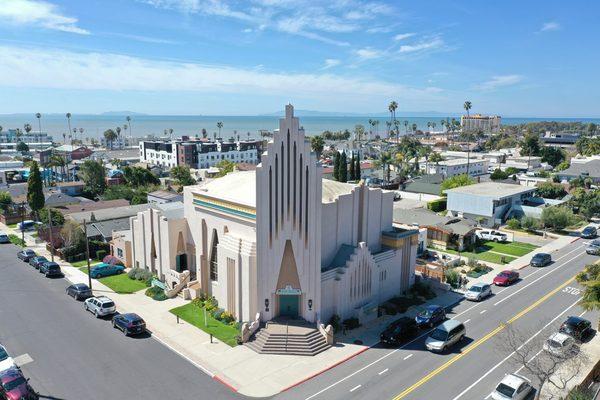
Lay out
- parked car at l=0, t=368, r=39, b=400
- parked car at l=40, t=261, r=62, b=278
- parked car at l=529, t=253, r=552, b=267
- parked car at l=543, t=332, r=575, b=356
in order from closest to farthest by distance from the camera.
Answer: parked car at l=0, t=368, r=39, b=400 < parked car at l=543, t=332, r=575, b=356 < parked car at l=40, t=261, r=62, b=278 < parked car at l=529, t=253, r=552, b=267

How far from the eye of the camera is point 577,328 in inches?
1291

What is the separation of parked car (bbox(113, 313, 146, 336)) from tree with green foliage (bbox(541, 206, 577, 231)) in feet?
186

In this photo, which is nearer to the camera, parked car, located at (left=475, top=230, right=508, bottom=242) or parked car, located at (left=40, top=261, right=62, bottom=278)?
parked car, located at (left=40, top=261, right=62, bottom=278)

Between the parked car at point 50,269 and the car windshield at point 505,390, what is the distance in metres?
41.6

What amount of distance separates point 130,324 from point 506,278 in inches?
1368

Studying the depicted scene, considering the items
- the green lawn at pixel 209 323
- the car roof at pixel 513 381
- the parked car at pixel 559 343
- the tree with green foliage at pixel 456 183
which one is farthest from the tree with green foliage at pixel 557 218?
the green lawn at pixel 209 323

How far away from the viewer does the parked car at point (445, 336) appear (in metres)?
30.8

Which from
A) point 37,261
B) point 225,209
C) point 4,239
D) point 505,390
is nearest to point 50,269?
point 37,261

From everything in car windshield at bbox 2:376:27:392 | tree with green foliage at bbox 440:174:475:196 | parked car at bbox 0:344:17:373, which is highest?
tree with green foliage at bbox 440:174:475:196

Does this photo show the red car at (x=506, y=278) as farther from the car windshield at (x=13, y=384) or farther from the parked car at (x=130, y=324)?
the car windshield at (x=13, y=384)

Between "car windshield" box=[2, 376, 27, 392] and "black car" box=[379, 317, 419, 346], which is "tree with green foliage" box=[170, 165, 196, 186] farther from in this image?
"car windshield" box=[2, 376, 27, 392]

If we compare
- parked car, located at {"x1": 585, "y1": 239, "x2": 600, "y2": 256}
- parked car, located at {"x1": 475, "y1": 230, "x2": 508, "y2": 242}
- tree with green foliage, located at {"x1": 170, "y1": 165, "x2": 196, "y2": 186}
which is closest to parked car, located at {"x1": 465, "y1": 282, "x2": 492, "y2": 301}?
parked car, located at {"x1": 475, "y1": 230, "x2": 508, "y2": 242}

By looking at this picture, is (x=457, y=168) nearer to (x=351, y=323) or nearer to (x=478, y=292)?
(x=478, y=292)

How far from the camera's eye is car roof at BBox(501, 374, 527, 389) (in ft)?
82.1
